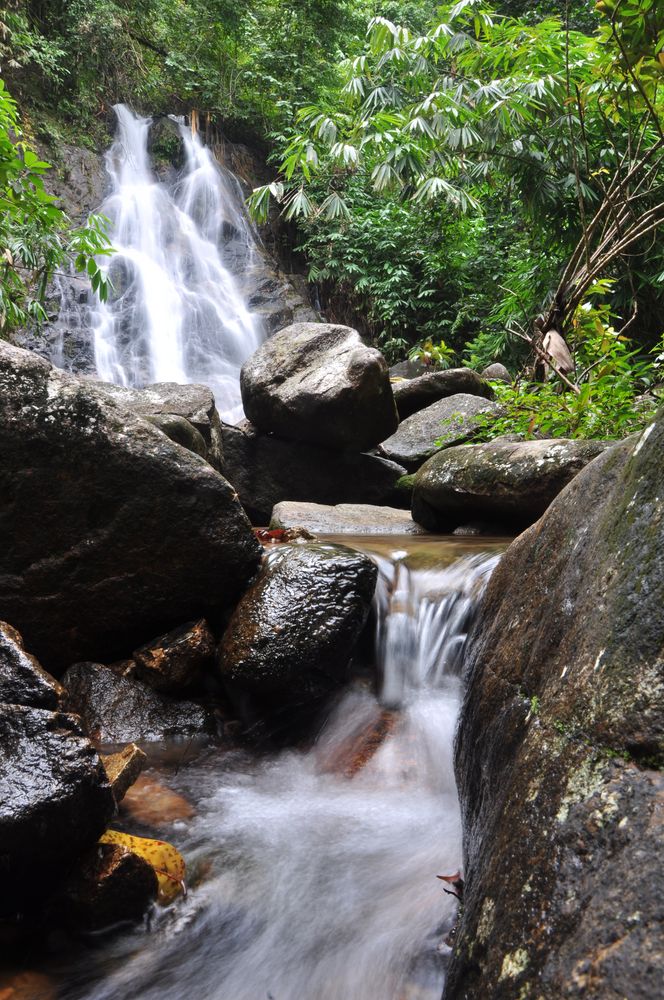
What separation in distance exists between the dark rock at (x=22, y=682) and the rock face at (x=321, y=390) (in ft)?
18.2

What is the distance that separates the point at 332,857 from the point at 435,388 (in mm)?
7584

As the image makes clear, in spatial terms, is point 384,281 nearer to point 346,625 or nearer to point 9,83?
point 9,83

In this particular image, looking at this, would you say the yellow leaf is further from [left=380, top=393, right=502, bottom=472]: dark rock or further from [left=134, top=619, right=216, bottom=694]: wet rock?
[left=380, top=393, right=502, bottom=472]: dark rock

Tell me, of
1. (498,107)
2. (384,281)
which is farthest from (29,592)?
(384,281)

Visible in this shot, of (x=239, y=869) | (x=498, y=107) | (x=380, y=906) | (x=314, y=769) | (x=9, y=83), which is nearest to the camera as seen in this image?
(x=380, y=906)

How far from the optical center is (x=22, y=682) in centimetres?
247

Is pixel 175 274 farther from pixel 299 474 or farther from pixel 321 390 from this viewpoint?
pixel 321 390

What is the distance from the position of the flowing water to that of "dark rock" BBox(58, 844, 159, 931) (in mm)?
78

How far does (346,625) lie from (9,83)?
15.7 m

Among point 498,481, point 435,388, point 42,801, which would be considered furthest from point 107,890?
point 435,388

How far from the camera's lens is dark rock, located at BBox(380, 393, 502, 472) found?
334 inches

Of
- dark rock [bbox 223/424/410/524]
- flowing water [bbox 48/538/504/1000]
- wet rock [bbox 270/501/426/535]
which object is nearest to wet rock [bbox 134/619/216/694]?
flowing water [bbox 48/538/504/1000]

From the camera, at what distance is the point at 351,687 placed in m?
3.93

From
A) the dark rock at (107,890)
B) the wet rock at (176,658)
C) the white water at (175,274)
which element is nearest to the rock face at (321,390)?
the white water at (175,274)
